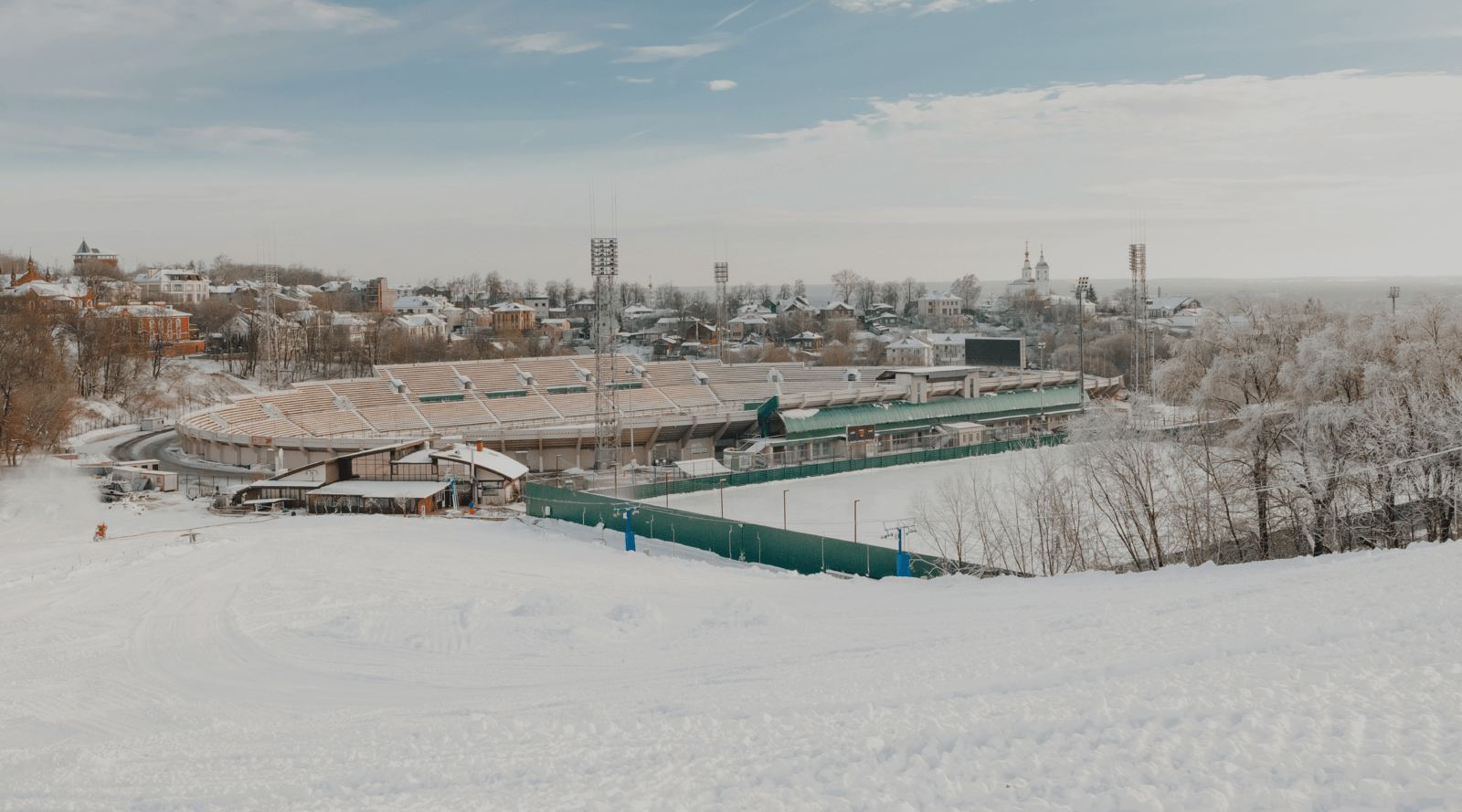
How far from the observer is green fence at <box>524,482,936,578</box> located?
23.2 m

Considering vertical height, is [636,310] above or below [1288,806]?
above

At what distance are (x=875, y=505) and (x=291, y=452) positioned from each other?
29.9 metres

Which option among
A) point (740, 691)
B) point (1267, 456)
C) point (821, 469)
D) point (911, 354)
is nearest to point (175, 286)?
point (911, 354)

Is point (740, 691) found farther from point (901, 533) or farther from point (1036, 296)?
point (1036, 296)

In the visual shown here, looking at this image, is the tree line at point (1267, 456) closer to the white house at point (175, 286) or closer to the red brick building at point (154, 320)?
the red brick building at point (154, 320)

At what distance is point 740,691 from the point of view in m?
11.6

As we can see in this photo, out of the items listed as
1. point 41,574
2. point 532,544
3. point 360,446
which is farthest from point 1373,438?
point 360,446

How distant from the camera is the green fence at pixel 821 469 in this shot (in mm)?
34812

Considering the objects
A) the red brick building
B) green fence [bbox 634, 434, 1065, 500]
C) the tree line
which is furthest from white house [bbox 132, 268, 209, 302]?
the tree line

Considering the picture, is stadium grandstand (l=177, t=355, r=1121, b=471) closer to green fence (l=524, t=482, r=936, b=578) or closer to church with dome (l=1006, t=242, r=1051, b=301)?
green fence (l=524, t=482, r=936, b=578)

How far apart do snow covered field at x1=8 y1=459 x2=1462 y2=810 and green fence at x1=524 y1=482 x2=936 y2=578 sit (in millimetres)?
1973

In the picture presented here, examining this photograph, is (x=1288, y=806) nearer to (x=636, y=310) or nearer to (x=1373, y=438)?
(x=1373, y=438)

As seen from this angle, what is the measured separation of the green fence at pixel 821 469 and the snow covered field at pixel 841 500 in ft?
0.99

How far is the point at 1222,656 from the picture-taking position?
10.4m
